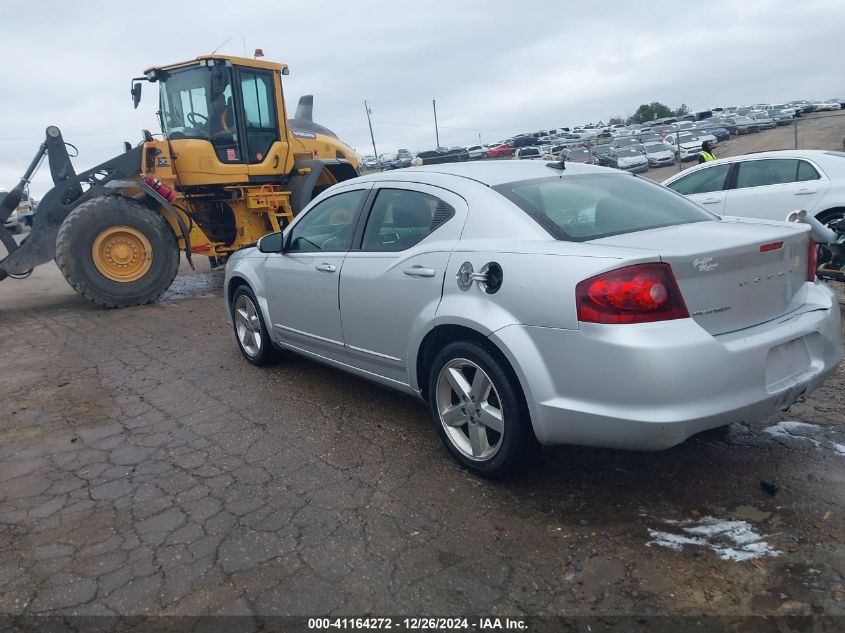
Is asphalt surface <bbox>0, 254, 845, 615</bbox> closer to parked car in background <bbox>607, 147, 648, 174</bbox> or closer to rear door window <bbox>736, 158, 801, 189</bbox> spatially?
rear door window <bbox>736, 158, 801, 189</bbox>

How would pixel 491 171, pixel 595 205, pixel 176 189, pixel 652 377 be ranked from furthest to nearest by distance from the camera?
pixel 176 189
pixel 491 171
pixel 595 205
pixel 652 377

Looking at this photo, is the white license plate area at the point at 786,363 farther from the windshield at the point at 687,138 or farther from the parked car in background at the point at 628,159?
the windshield at the point at 687,138

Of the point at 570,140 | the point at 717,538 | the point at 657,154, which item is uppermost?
the point at 570,140

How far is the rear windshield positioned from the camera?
338 cm

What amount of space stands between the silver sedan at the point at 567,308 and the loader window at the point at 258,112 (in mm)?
6286

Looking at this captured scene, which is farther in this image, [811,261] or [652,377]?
[811,261]

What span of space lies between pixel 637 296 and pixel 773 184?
6.05 metres

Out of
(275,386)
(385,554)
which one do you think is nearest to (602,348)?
(385,554)

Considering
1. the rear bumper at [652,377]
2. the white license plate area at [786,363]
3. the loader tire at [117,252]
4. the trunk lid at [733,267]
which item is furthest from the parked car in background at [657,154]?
the rear bumper at [652,377]

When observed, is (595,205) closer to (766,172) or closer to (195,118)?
(766,172)

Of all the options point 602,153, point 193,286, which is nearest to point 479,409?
point 193,286

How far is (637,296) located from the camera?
9.32 feet

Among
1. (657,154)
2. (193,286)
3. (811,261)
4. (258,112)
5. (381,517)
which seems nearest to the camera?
(381,517)

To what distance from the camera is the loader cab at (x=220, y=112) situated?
962cm
